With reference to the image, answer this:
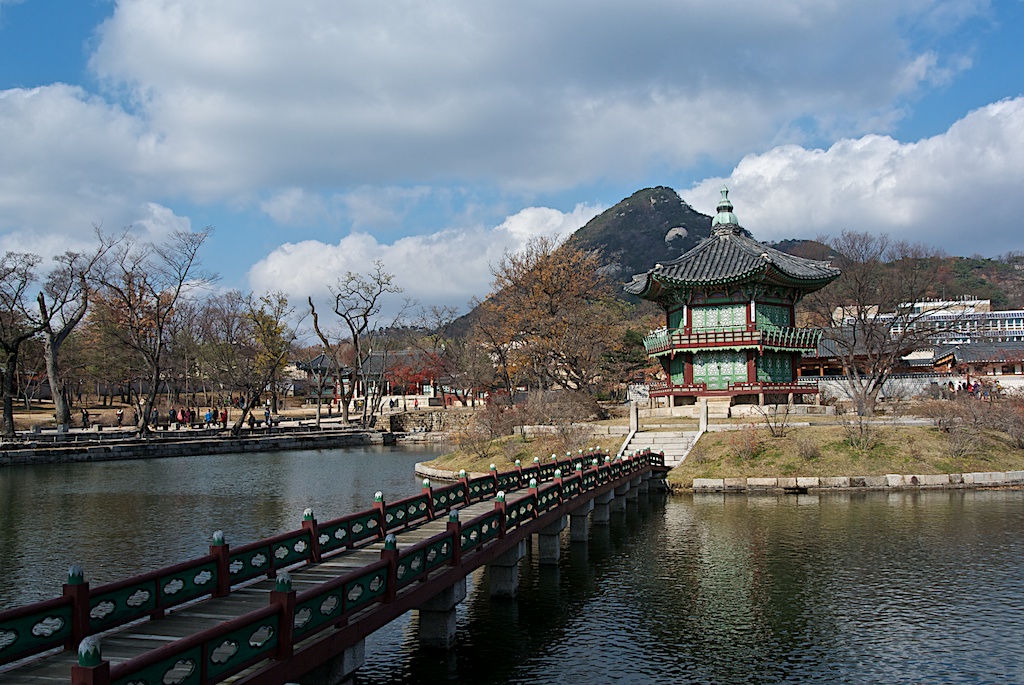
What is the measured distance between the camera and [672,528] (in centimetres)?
2542

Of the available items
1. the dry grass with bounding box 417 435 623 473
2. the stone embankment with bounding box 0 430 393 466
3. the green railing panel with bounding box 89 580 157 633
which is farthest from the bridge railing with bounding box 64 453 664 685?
the stone embankment with bounding box 0 430 393 466

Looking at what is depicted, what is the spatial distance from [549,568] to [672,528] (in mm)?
6146

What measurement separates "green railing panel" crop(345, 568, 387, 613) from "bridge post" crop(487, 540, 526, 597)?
6278 mm

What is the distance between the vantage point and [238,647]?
8398 mm

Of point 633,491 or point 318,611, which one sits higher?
point 318,611

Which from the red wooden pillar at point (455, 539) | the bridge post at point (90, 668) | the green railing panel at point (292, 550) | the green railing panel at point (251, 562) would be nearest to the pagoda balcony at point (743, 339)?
the red wooden pillar at point (455, 539)

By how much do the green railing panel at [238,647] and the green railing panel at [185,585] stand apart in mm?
2310

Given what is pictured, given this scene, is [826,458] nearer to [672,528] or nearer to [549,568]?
[672,528]

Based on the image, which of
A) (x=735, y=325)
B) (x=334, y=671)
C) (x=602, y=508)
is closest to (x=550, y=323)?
(x=735, y=325)

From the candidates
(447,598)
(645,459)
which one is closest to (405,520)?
(447,598)

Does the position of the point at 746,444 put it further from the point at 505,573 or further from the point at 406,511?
the point at 406,511

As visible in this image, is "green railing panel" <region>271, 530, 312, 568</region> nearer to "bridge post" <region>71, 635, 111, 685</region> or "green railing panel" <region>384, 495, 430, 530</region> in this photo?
"green railing panel" <region>384, 495, 430, 530</region>

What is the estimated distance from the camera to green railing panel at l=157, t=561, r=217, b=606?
35.2ft

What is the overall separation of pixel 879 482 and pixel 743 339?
16.9 meters
